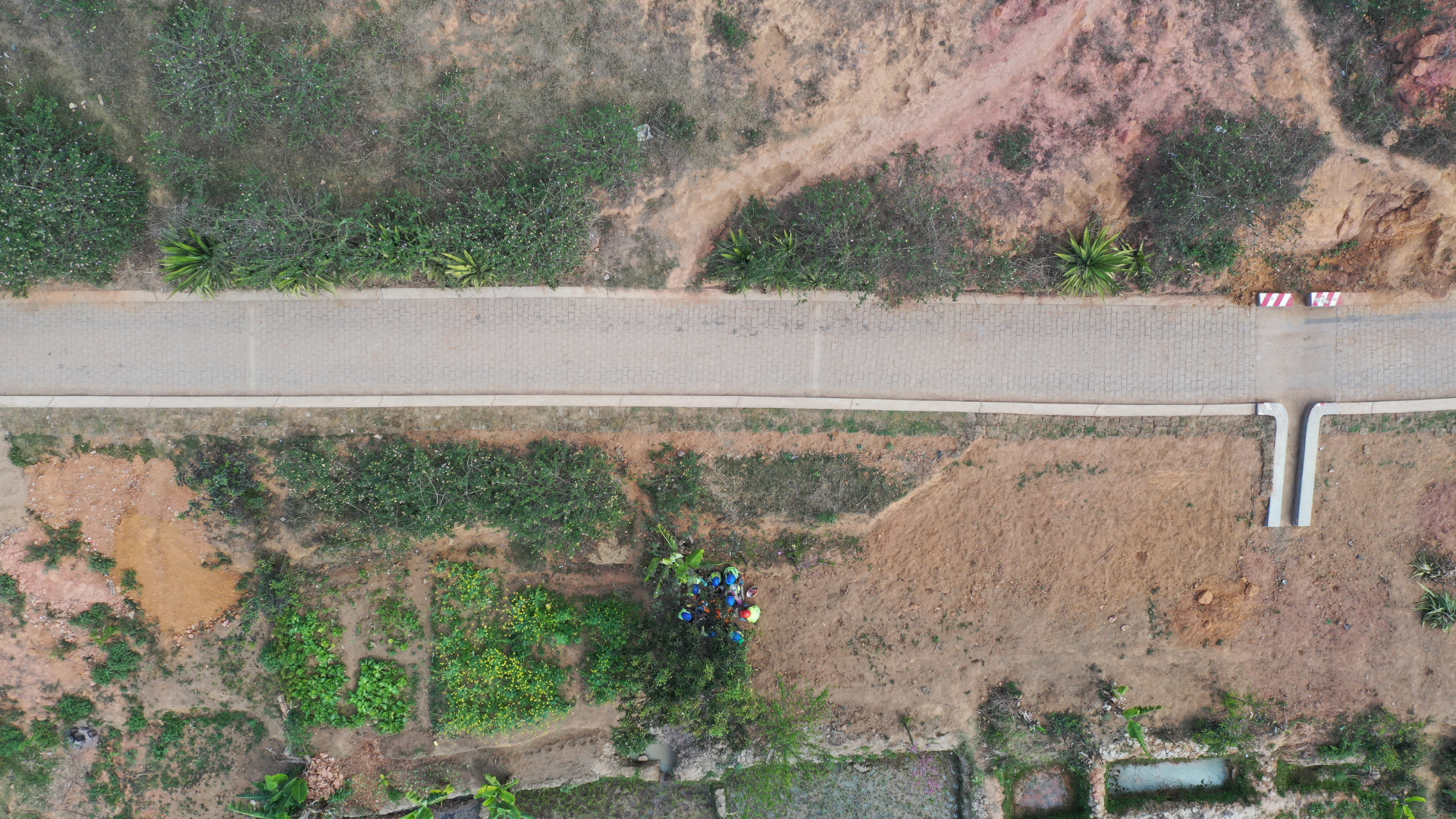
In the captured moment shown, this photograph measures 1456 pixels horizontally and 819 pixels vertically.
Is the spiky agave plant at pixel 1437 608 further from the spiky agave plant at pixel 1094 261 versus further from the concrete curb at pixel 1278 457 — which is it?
the spiky agave plant at pixel 1094 261

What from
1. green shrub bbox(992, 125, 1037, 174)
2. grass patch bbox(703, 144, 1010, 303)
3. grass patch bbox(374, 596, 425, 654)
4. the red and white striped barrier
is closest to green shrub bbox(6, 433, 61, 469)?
grass patch bbox(374, 596, 425, 654)

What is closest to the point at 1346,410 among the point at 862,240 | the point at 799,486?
the point at 862,240

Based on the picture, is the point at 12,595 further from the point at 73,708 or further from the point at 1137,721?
the point at 1137,721

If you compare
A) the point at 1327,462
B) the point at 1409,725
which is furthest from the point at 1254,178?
the point at 1409,725

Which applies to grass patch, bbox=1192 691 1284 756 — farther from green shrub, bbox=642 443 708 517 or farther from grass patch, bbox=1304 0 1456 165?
green shrub, bbox=642 443 708 517

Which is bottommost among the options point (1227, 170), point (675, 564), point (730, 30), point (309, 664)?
point (309, 664)
